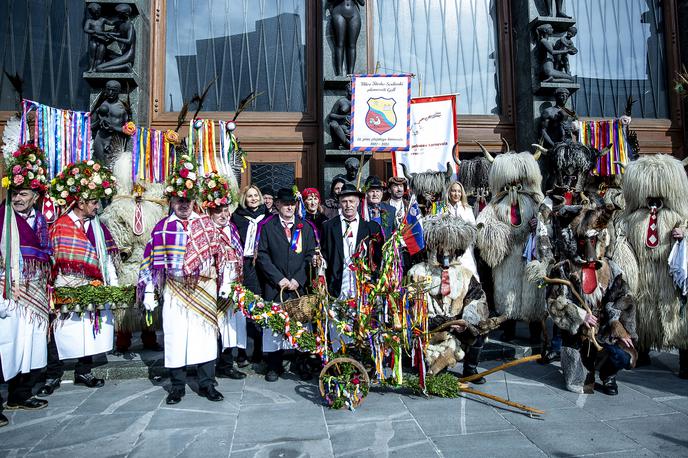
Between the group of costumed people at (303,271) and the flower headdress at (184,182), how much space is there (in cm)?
1

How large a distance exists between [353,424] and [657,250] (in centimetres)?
362

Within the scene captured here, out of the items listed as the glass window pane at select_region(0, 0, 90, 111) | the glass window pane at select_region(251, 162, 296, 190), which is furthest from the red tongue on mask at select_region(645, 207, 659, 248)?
the glass window pane at select_region(0, 0, 90, 111)

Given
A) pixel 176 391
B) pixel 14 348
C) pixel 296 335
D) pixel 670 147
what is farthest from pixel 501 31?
pixel 14 348

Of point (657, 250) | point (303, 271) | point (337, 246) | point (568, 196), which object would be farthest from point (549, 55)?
point (303, 271)

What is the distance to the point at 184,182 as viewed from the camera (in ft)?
13.9

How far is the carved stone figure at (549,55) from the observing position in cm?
813

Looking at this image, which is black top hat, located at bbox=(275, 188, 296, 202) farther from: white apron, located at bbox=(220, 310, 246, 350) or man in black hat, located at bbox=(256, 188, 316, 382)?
white apron, located at bbox=(220, 310, 246, 350)

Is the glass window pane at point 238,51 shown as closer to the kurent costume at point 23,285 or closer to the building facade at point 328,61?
the building facade at point 328,61

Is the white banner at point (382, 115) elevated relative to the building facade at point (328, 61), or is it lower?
lower

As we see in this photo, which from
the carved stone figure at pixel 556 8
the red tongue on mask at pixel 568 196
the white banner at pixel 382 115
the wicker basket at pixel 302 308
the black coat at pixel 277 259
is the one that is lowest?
the wicker basket at pixel 302 308

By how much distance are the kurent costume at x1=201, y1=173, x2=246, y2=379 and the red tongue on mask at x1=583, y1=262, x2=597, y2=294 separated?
11.3 feet

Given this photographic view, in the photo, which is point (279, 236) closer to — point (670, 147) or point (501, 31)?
point (501, 31)

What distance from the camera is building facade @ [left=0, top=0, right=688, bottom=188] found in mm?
8164

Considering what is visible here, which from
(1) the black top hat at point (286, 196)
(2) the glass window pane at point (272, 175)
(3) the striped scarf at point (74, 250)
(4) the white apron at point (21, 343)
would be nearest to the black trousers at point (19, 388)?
(4) the white apron at point (21, 343)
